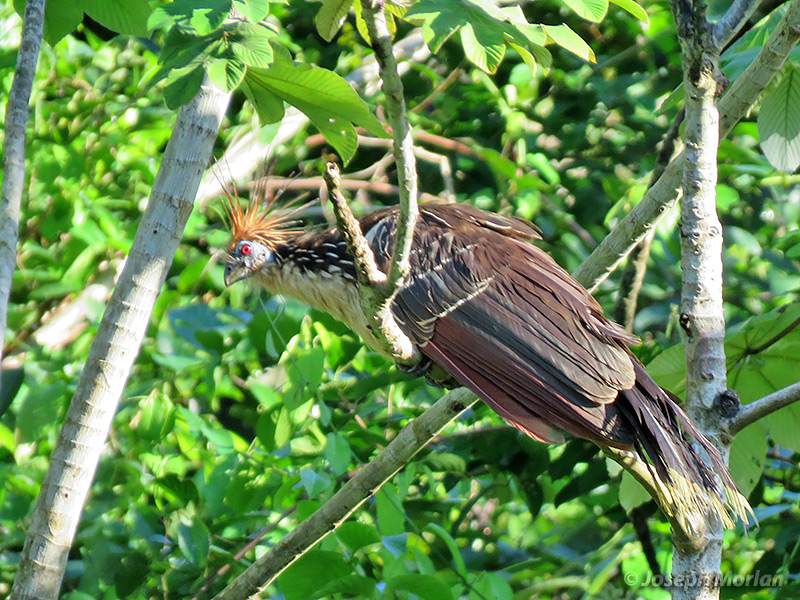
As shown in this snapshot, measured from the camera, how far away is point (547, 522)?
15.4 ft

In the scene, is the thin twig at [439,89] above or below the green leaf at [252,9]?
above

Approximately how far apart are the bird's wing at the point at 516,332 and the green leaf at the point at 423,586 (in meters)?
0.46

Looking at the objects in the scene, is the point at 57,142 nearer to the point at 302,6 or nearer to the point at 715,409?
the point at 302,6

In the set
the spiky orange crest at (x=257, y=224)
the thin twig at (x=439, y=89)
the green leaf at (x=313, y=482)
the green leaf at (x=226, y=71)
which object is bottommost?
the green leaf at (x=313, y=482)

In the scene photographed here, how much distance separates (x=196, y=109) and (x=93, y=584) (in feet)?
4.40

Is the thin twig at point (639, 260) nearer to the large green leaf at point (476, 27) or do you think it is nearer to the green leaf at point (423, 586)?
the green leaf at point (423, 586)

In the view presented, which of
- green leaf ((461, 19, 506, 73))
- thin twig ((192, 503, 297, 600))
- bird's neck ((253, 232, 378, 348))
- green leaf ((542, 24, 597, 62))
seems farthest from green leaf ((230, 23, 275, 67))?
thin twig ((192, 503, 297, 600))

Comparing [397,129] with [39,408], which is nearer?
[397,129]

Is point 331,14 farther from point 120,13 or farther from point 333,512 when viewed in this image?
point 333,512

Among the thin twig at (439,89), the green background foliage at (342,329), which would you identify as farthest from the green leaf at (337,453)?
the thin twig at (439,89)

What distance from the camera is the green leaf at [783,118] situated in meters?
2.19

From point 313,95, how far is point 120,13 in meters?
0.63

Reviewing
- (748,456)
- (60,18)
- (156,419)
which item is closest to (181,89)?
(60,18)

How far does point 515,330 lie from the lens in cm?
246
